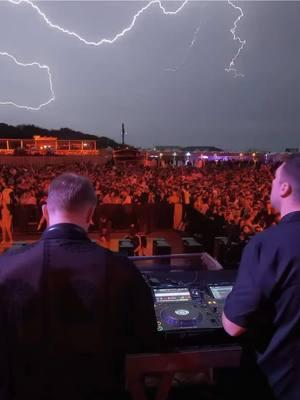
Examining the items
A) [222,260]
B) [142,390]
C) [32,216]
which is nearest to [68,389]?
[142,390]

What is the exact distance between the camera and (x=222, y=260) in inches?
157

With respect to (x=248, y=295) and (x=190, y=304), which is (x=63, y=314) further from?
(x=190, y=304)

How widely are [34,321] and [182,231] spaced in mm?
9735

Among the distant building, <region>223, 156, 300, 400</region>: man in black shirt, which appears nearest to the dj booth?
<region>223, 156, 300, 400</region>: man in black shirt

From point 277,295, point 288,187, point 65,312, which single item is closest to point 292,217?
point 288,187

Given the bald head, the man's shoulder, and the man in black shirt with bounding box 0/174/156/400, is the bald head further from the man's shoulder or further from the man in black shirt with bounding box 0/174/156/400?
the man's shoulder

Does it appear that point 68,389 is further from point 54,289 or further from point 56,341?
point 54,289

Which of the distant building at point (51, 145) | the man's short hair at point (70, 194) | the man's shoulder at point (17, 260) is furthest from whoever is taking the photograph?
the distant building at point (51, 145)

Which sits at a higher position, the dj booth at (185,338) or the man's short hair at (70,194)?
the man's short hair at (70,194)

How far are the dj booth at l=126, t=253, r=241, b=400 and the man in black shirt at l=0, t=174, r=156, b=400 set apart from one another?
54cm

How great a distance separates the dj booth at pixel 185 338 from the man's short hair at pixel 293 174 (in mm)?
910

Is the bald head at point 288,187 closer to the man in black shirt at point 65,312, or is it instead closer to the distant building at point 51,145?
the man in black shirt at point 65,312

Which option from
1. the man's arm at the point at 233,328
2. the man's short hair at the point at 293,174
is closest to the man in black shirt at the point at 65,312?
the man's arm at the point at 233,328

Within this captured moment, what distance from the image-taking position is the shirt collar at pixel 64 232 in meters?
1.56
